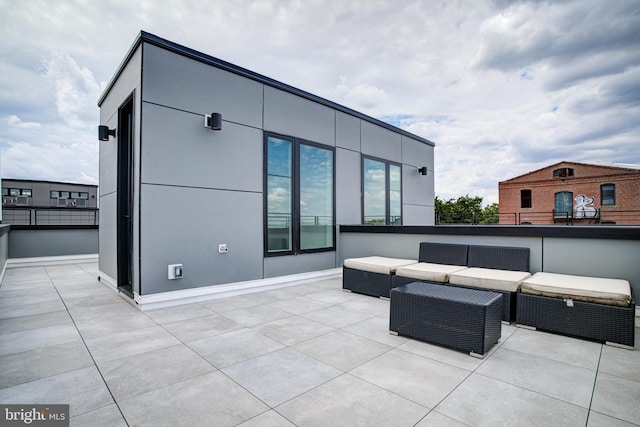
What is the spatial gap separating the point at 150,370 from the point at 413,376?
188 cm

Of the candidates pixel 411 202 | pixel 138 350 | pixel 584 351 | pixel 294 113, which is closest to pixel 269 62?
Answer: pixel 294 113

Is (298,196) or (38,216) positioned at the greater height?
(298,196)

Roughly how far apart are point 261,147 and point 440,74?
5.34m

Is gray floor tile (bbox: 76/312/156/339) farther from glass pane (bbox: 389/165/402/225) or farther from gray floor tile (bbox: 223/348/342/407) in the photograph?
glass pane (bbox: 389/165/402/225)

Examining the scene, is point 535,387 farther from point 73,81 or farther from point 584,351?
point 73,81

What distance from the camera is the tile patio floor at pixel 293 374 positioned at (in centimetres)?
165

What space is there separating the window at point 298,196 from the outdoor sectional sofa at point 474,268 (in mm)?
2036

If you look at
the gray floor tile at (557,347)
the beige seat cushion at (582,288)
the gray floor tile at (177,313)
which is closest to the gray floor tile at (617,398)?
the gray floor tile at (557,347)

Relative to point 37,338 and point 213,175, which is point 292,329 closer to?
point 37,338

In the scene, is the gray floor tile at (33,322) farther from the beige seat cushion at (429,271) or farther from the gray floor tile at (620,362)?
the gray floor tile at (620,362)

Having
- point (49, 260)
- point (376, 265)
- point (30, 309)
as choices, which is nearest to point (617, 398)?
point (376, 265)

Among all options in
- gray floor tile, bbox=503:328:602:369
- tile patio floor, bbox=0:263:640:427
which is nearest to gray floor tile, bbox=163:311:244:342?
tile patio floor, bbox=0:263:640:427

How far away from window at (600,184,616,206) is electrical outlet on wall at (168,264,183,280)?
27.1 meters

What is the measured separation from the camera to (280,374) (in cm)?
213
